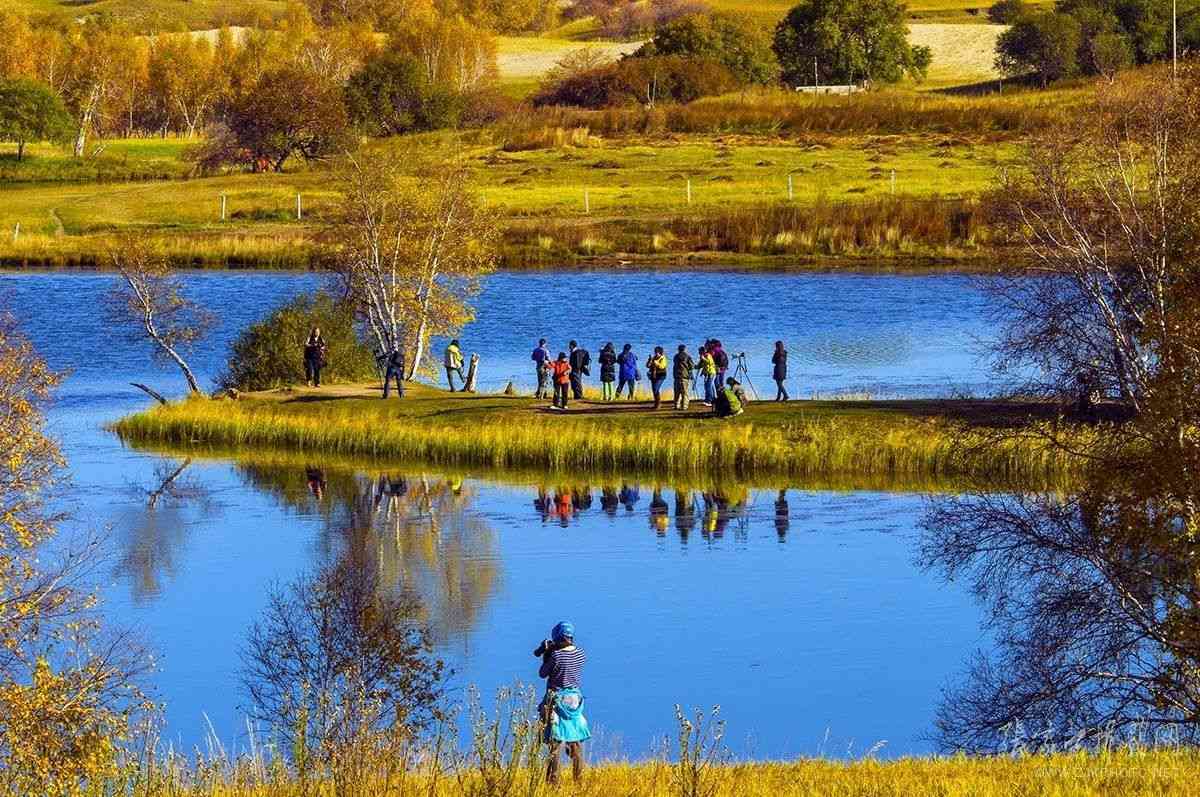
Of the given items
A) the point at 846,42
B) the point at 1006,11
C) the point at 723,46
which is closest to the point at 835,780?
the point at 846,42

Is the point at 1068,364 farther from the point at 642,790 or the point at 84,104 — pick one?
the point at 84,104

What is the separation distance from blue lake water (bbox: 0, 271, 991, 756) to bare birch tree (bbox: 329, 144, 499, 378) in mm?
5155

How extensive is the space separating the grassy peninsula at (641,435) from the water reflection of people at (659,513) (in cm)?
81

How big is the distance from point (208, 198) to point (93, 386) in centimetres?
4527

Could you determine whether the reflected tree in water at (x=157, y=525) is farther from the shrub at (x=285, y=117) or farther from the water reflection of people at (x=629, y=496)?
the shrub at (x=285, y=117)

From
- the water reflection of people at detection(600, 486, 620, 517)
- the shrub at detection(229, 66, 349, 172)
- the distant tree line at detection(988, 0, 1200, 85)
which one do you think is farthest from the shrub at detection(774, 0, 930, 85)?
the water reflection of people at detection(600, 486, 620, 517)

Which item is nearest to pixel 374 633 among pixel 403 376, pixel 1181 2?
pixel 403 376

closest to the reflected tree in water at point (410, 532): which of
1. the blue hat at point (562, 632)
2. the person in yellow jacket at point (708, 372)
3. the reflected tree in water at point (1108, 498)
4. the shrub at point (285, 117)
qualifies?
the person in yellow jacket at point (708, 372)

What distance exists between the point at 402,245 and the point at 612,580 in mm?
17844

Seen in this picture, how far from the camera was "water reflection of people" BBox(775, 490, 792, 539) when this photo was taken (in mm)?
41875

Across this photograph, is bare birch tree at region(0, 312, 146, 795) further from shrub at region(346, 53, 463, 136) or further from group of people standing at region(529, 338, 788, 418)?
shrub at region(346, 53, 463, 136)

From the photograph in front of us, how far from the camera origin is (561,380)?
160ft

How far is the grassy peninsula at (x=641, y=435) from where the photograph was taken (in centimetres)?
4506

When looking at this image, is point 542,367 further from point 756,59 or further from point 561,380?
point 756,59
